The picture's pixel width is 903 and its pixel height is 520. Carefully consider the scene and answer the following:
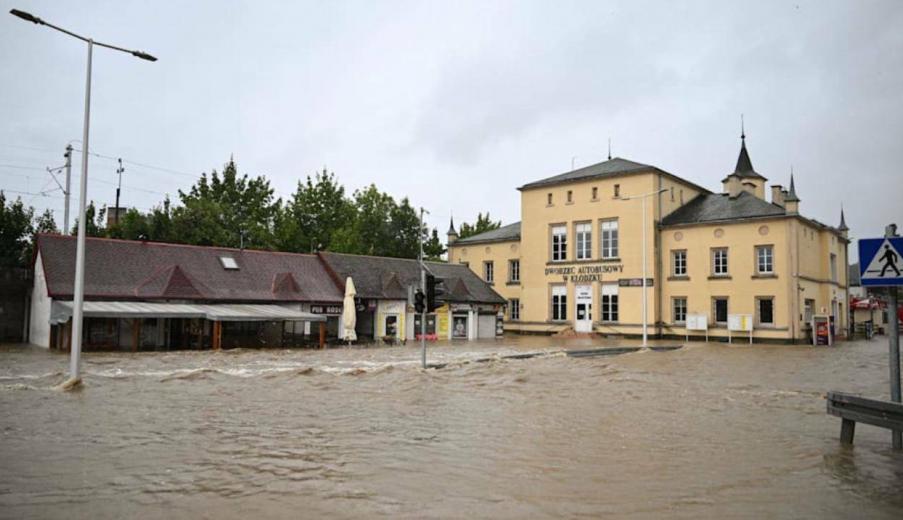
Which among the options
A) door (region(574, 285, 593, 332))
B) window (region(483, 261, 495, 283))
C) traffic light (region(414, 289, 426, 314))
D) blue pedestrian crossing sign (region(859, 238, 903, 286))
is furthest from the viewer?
window (region(483, 261, 495, 283))

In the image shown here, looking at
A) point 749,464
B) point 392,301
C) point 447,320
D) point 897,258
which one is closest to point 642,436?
point 749,464

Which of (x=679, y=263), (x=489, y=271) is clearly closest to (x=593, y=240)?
(x=679, y=263)

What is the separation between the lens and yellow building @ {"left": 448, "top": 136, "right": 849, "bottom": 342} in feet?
148

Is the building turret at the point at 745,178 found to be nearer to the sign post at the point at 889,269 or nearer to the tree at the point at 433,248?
the tree at the point at 433,248

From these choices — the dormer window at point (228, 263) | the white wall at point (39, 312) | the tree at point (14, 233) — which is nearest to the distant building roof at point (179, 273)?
the dormer window at point (228, 263)

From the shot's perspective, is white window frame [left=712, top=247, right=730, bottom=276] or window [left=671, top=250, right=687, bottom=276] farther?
window [left=671, top=250, right=687, bottom=276]

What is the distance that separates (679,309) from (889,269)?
133 ft

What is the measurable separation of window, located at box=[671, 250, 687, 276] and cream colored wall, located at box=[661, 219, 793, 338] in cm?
26

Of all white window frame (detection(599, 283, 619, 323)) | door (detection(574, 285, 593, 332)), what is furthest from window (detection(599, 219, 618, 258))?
door (detection(574, 285, 593, 332))

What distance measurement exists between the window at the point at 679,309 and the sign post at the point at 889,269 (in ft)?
131

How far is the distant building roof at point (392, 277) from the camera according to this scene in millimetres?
45562

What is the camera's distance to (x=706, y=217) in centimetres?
4856

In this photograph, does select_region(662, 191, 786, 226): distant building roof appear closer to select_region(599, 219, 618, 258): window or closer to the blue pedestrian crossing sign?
select_region(599, 219, 618, 258): window

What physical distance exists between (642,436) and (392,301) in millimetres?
35132
